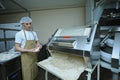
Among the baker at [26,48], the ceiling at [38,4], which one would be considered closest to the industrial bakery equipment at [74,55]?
the baker at [26,48]

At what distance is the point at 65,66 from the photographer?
1408mm

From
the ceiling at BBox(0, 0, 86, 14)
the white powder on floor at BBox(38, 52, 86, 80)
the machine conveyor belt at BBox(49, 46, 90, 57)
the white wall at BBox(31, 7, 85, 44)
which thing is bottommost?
the white powder on floor at BBox(38, 52, 86, 80)

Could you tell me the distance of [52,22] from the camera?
121 inches

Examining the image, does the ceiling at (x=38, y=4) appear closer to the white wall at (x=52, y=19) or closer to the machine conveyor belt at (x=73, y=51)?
the white wall at (x=52, y=19)

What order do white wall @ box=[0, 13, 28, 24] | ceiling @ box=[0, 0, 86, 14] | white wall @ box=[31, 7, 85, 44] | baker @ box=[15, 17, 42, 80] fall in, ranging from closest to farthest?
1. baker @ box=[15, 17, 42, 80]
2. ceiling @ box=[0, 0, 86, 14]
3. white wall @ box=[31, 7, 85, 44]
4. white wall @ box=[0, 13, 28, 24]

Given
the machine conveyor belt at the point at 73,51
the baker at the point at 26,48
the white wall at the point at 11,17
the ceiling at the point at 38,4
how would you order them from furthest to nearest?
the white wall at the point at 11,17, the ceiling at the point at 38,4, the baker at the point at 26,48, the machine conveyor belt at the point at 73,51

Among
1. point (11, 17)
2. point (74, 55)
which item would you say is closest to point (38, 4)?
point (11, 17)

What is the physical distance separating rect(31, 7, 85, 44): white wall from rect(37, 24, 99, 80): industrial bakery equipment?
1283 mm

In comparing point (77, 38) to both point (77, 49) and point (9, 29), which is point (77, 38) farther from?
point (9, 29)

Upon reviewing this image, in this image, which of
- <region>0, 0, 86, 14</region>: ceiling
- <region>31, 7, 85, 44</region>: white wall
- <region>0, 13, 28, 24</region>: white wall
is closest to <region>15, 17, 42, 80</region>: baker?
<region>0, 0, 86, 14</region>: ceiling

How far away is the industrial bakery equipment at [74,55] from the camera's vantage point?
1184 millimetres

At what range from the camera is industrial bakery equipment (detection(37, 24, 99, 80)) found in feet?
3.88

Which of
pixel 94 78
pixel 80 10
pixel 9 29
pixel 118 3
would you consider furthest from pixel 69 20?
pixel 94 78

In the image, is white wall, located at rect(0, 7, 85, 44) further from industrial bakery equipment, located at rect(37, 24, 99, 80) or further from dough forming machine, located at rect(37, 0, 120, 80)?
industrial bakery equipment, located at rect(37, 24, 99, 80)
